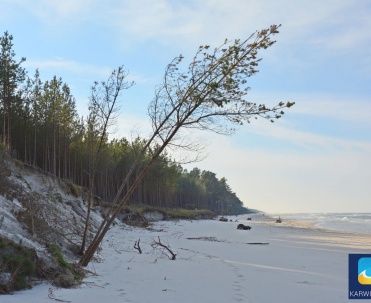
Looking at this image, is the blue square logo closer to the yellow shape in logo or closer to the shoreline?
the yellow shape in logo

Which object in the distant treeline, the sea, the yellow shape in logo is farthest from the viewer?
the sea

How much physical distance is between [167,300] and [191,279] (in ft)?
7.85

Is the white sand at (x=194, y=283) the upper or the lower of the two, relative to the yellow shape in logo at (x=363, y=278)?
lower

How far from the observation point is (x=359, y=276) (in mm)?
7750

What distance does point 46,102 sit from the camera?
1593 inches

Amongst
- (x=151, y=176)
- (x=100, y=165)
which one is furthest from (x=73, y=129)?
(x=151, y=176)

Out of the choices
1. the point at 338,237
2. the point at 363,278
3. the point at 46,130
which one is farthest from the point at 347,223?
the point at 363,278

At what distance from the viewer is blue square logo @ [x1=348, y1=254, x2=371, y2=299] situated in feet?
25.4

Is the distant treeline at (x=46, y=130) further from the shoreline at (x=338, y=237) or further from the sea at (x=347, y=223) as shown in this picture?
the sea at (x=347, y=223)

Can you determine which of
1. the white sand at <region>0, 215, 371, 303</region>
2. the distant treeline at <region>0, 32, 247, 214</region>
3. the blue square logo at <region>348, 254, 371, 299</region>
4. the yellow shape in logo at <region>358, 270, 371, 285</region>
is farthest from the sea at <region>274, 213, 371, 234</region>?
the yellow shape in logo at <region>358, 270, 371, 285</region>

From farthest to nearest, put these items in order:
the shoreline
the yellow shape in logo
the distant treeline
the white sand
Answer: the distant treeline
the shoreline
the yellow shape in logo
the white sand

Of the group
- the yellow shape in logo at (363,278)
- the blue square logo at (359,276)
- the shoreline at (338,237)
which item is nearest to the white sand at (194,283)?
the blue square logo at (359,276)

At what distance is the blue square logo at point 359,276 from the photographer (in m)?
7.74

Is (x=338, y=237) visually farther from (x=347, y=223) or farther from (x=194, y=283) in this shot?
(x=347, y=223)
